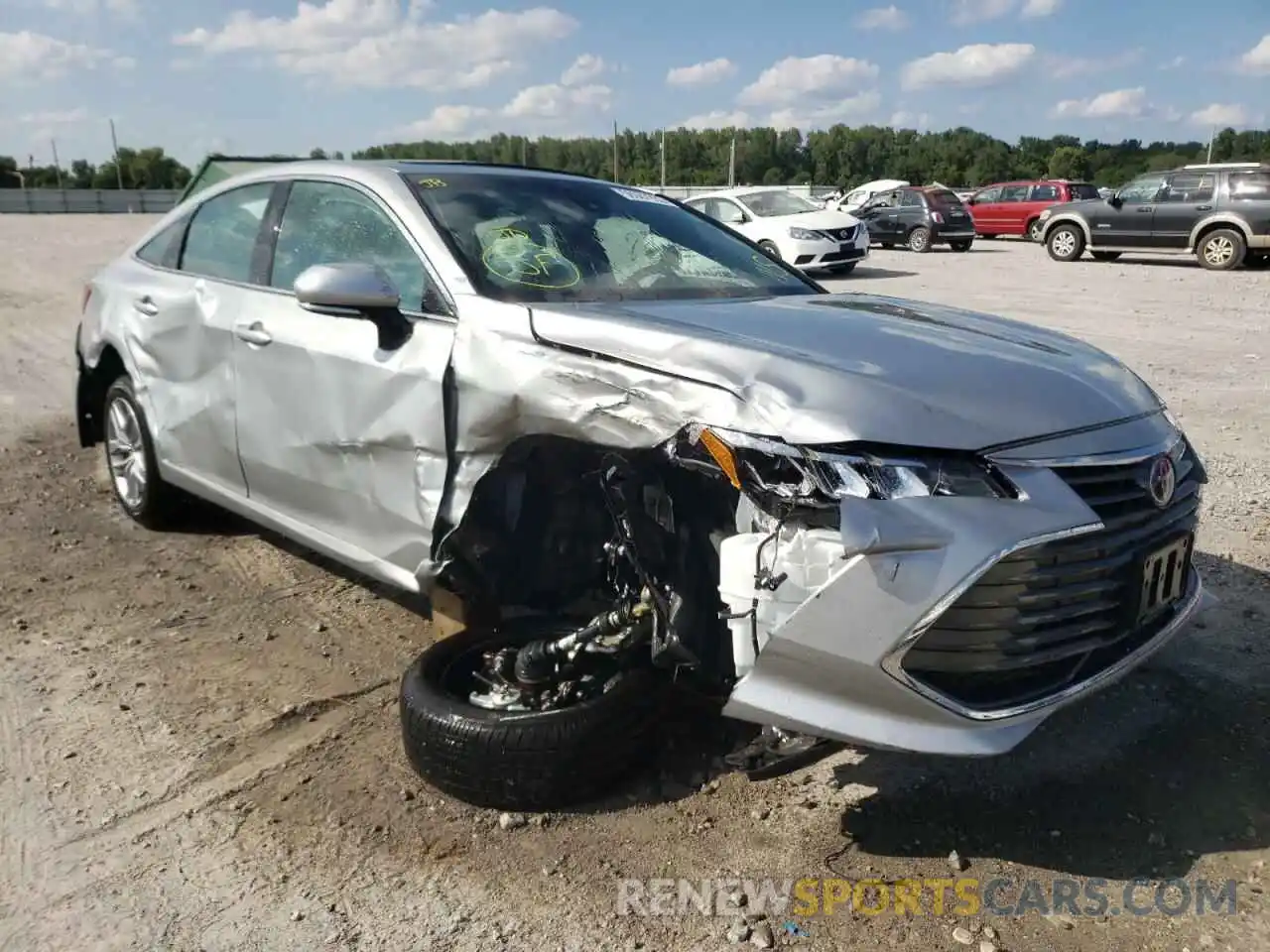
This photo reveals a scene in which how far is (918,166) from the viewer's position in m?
81.6

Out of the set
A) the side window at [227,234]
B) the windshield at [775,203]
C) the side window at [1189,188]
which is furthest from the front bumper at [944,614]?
the side window at [1189,188]

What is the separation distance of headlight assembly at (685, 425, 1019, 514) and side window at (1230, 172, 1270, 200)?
57.4ft

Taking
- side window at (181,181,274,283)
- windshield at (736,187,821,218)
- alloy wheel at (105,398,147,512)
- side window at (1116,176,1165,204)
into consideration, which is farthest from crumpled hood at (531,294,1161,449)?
side window at (1116,176,1165,204)

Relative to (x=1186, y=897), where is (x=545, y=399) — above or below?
above

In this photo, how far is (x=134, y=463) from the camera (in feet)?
15.7

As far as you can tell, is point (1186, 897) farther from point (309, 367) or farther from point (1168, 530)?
point (309, 367)

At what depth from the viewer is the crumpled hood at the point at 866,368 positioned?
2.24 m

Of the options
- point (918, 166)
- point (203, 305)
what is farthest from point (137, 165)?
point (203, 305)

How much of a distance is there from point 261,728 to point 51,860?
720mm

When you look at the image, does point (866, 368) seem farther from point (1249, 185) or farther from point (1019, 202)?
point (1019, 202)

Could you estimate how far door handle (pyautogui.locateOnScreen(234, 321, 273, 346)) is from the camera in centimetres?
359

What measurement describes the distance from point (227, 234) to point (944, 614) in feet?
10.9

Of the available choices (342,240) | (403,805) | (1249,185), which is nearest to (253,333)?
(342,240)

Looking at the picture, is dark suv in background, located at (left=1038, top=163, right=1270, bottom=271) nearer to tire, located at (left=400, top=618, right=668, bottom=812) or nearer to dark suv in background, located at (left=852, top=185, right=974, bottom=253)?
dark suv in background, located at (left=852, top=185, right=974, bottom=253)
